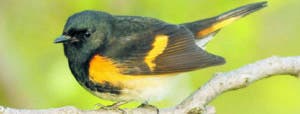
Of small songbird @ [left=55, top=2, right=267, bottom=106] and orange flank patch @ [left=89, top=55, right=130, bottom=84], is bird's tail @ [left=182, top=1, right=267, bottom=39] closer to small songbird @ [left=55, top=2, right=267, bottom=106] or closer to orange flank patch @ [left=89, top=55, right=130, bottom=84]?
small songbird @ [left=55, top=2, right=267, bottom=106]

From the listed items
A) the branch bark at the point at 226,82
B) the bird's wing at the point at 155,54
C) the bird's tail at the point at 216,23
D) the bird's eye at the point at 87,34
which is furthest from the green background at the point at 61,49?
the branch bark at the point at 226,82

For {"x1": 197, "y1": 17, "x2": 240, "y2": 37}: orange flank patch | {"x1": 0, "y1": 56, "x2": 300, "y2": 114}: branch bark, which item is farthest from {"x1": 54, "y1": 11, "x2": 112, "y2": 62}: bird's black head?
{"x1": 197, "y1": 17, "x2": 240, "y2": 37}: orange flank patch

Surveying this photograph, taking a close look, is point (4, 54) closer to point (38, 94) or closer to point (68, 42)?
point (38, 94)

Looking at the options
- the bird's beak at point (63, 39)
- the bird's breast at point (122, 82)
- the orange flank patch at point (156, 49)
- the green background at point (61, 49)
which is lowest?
the green background at point (61, 49)

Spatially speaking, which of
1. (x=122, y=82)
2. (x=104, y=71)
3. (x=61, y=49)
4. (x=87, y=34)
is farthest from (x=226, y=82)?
(x=61, y=49)

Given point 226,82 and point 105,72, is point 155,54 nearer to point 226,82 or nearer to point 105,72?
point 105,72

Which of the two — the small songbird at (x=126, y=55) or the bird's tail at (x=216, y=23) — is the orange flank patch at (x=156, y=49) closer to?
the small songbird at (x=126, y=55)

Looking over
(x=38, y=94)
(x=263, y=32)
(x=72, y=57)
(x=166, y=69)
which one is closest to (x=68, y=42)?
(x=72, y=57)
